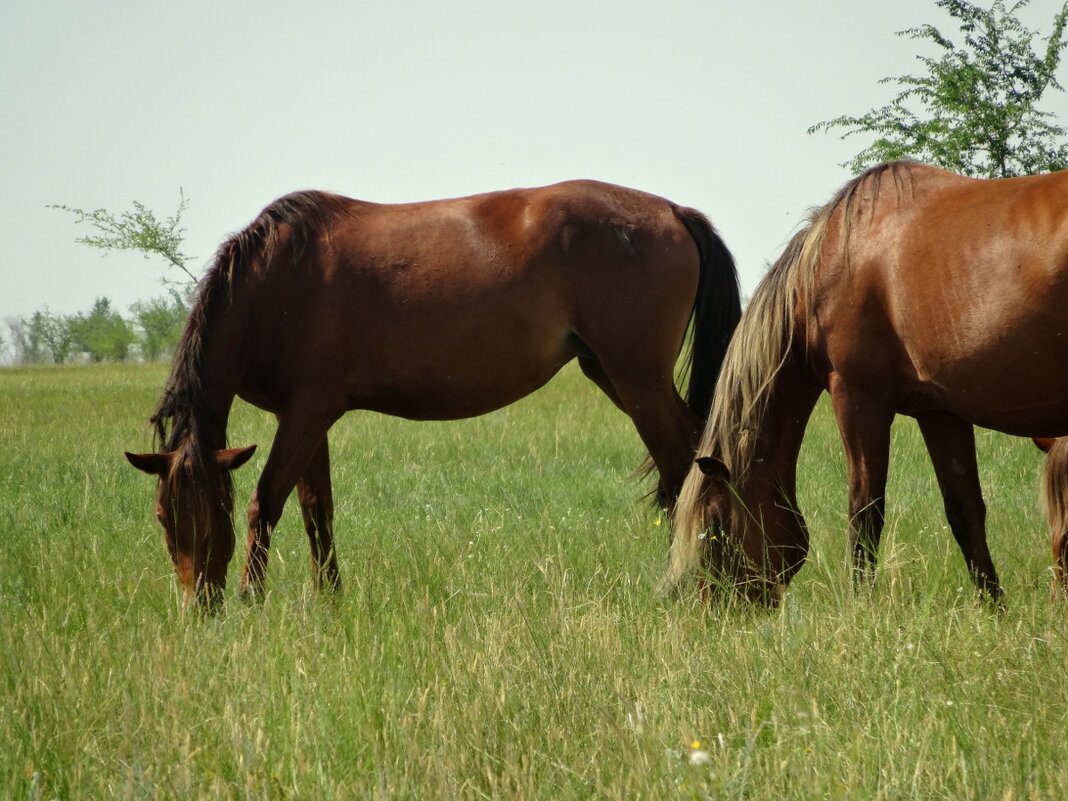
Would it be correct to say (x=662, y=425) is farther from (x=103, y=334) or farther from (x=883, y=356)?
(x=103, y=334)

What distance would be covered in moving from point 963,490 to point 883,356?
2.49 ft

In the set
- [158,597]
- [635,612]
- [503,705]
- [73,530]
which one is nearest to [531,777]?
[503,705]

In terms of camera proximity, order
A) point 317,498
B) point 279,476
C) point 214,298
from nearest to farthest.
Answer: point 279,476 → point 214,298 → point 317,498

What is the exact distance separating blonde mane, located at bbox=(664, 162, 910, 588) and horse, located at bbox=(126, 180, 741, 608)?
0.81 meters

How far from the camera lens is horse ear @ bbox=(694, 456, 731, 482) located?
431cm

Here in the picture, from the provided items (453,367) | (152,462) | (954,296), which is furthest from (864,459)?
(152,462)

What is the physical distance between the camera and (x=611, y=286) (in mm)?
5414

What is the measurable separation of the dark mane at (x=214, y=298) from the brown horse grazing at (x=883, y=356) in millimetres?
2159

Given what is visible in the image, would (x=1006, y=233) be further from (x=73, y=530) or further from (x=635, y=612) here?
(x=73, y=530)

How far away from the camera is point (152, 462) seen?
4535mm

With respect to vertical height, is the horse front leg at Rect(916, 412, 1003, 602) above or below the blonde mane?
below

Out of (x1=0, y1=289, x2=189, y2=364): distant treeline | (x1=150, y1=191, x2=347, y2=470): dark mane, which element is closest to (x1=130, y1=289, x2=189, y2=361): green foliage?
(x1=0, y1=289, x2=189, y2=364): distant treeline

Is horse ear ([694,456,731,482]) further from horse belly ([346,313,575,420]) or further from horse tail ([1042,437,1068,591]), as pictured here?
horse tail ([1042,437,1068,591])

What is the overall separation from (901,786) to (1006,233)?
2276 millimetres
